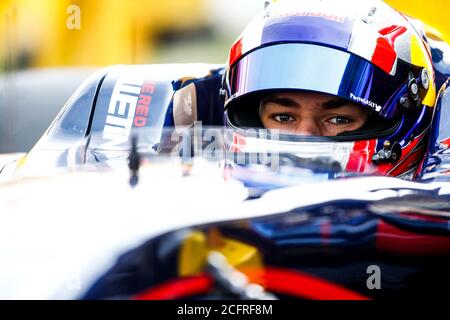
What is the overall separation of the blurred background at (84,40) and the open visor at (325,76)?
60 cm

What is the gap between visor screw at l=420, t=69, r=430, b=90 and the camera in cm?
213

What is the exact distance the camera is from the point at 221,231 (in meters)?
1.03

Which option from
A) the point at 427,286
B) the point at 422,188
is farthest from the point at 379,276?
the point at 422,188

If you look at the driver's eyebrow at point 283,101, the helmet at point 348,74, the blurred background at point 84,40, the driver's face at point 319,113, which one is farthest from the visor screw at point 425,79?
the blurred background at point 84,40

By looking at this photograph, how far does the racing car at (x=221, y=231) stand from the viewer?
3.21ft

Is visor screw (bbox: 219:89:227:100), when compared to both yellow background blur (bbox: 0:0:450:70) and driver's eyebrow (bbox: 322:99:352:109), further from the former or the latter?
yellow background blur (bbox: 0:0:450:70)

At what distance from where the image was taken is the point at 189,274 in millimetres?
984

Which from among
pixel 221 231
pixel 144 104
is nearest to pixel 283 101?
pixel 144 104

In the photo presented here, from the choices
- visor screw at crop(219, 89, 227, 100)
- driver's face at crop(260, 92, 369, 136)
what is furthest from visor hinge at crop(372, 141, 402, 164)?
visor screw at crop(219, 89, 227, 100)

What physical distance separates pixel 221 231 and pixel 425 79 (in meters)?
1.27

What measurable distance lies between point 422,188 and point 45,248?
0.62 m

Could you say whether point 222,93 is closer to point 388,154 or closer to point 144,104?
point 144,104
